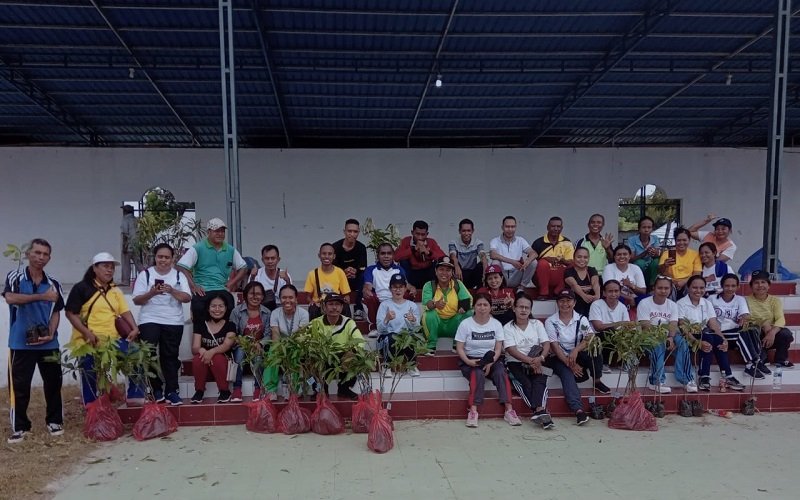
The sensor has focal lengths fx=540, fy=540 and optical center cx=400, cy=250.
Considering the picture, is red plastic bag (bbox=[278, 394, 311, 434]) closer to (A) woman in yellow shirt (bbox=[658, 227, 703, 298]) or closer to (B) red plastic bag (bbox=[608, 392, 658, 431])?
(B) red plastic bag (bbox=[608, 392, 658, 431])

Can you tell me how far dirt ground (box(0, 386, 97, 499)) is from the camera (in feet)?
10.5

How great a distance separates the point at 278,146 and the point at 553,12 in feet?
21.8

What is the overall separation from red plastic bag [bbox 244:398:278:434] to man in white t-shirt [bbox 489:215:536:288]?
2886 millimetres

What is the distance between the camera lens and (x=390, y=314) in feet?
15.6

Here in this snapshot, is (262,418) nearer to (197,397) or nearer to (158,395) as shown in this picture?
(197,397)

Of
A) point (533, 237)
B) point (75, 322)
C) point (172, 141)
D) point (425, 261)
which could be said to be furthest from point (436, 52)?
point (172, 141)

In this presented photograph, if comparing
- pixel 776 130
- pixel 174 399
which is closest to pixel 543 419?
pixel 174 399

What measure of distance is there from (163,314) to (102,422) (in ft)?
2.94

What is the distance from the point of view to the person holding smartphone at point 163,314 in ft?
14.3

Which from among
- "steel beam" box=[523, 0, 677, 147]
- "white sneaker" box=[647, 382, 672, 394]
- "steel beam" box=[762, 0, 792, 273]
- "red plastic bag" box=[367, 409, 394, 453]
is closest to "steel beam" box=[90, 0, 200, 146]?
"red plastic bag" box=[367, 409, 394, 453]

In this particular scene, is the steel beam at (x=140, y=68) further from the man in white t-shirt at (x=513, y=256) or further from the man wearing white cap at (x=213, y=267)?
the man in white t-shirt at (x=513, y=256)

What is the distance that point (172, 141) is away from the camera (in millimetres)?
12000

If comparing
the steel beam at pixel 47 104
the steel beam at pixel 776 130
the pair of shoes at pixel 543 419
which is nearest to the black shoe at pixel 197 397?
the pair of shoes at pixel 543 419

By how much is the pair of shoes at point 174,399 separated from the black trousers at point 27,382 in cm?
77
